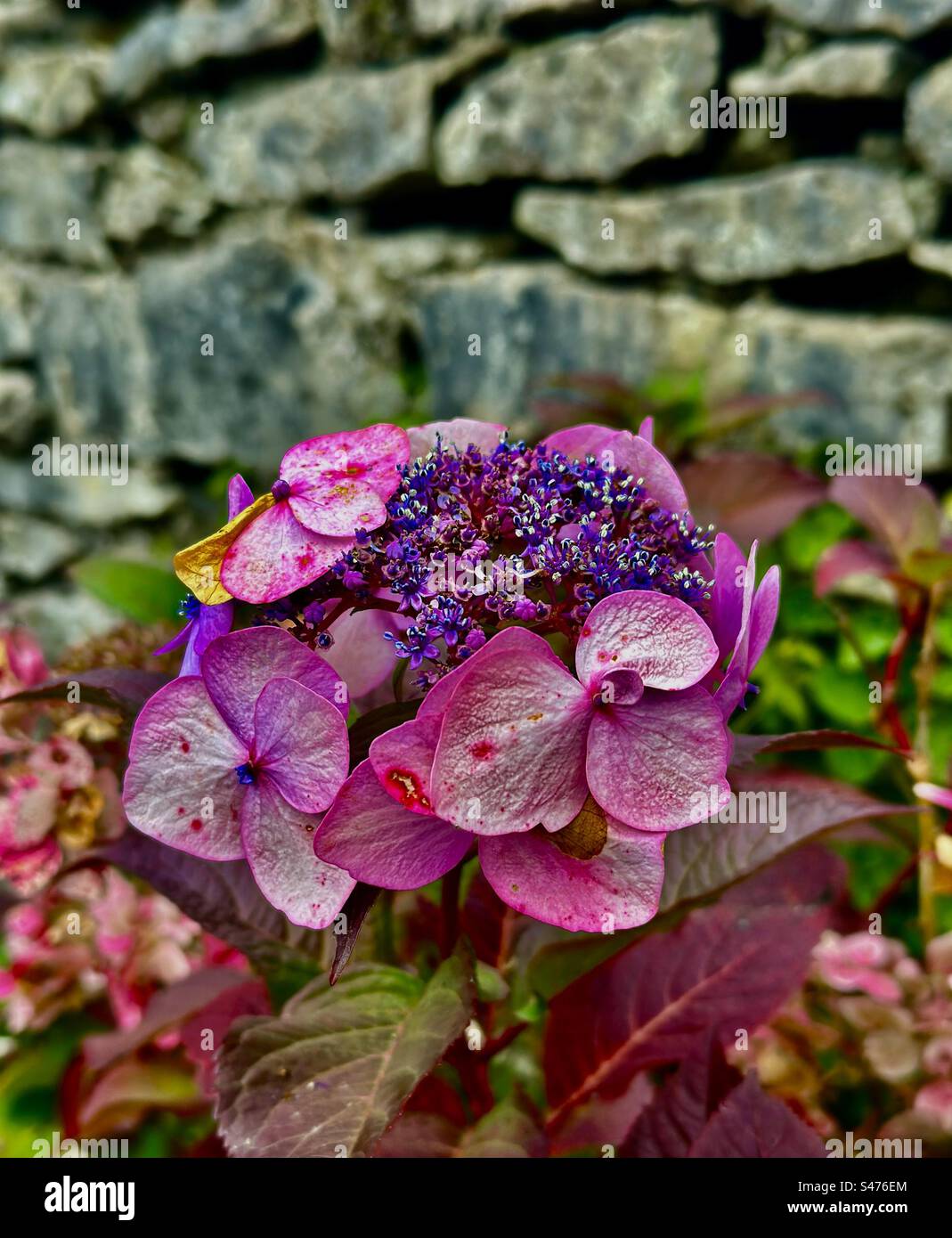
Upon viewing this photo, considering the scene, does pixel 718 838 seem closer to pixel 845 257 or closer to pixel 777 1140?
pixel 777 1140

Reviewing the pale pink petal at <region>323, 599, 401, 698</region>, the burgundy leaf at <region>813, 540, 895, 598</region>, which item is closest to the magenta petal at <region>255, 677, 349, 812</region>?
the pale pink petal at <region>323, 599, 401, 698</region>

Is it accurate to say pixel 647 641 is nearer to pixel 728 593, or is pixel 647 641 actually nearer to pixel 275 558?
pixel 728 593

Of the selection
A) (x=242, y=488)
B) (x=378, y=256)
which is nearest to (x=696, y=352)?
(x=378, y=256)

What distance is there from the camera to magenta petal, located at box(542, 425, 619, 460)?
2.17ft

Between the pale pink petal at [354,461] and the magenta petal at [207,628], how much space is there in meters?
0.08

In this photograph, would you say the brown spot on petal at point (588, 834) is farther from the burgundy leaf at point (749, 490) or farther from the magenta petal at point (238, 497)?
the burgundy leaf at point (749, 490)

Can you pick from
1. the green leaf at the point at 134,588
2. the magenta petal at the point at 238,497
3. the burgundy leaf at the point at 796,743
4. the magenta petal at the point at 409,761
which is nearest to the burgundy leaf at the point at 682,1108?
the burgundy leaf at the point at 796,743

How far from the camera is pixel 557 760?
0.50 meters

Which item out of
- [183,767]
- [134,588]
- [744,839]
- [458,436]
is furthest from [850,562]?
[134,588]

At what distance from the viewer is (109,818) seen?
974 millimetres

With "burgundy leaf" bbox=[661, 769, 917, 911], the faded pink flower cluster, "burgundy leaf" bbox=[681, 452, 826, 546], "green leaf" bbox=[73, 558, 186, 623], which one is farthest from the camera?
"green leaf" bbox=[73, 558, 186, 623]

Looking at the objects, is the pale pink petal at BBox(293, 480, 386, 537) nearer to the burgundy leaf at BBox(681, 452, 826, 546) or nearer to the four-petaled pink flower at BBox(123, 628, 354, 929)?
the four-petaled pink flower at BBox(123, 628, 354, 929)

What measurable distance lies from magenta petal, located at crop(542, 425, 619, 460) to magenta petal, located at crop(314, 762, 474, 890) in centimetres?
26

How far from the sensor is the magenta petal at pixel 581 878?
50 centimetres
